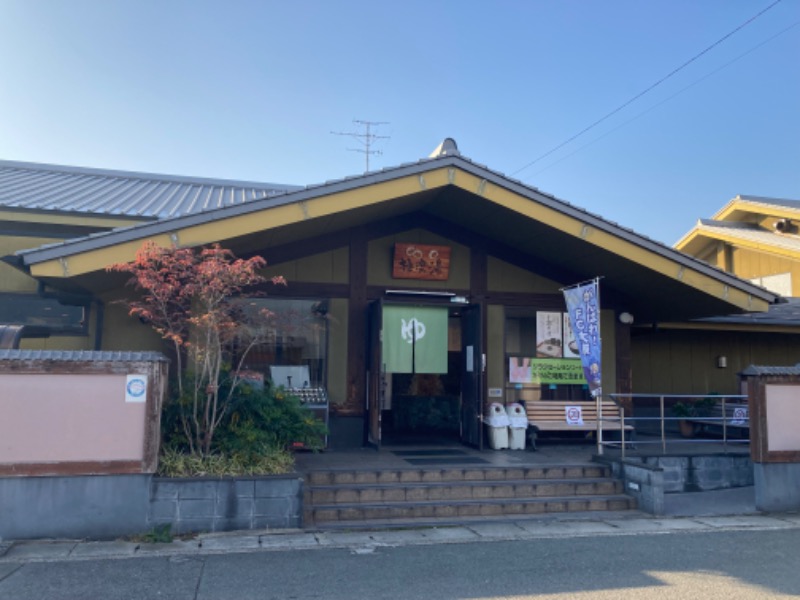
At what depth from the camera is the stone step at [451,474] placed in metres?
8.35

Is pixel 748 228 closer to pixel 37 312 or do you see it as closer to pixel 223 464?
pixel 223 464

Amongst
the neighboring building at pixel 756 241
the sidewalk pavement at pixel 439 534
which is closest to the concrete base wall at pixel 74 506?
the sidewalk pavement at pixel 439 534

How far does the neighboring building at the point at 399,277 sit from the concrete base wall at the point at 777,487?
109 inches

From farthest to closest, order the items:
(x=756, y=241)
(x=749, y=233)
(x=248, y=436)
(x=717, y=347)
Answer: (x=749, y=233), (x=756, y=241), (x=717, y=347), (x=248, y=436)

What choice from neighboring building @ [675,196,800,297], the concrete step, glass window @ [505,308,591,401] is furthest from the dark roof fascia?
neighboring building @ [675,196,800,297]

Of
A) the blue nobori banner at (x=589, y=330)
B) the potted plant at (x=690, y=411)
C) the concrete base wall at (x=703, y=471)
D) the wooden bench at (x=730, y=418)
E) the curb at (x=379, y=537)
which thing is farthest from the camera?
the potted plant at (x=690, y=411)

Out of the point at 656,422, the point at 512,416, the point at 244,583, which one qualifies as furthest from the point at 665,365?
the point at 244,583

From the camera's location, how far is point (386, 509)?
25.5ft

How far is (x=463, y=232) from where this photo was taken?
1170cm

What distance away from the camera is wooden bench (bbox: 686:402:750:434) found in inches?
462

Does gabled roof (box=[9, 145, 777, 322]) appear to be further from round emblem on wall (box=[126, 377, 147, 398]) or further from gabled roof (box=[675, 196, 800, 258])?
gabled roof (box=[675, 196, 800, 258])

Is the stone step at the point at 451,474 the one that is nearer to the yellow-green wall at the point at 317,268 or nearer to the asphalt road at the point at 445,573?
the asphalt road at the point at 445,573

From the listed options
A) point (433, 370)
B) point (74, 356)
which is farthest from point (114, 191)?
point (433, 370)

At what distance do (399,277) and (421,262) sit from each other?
0.46m
